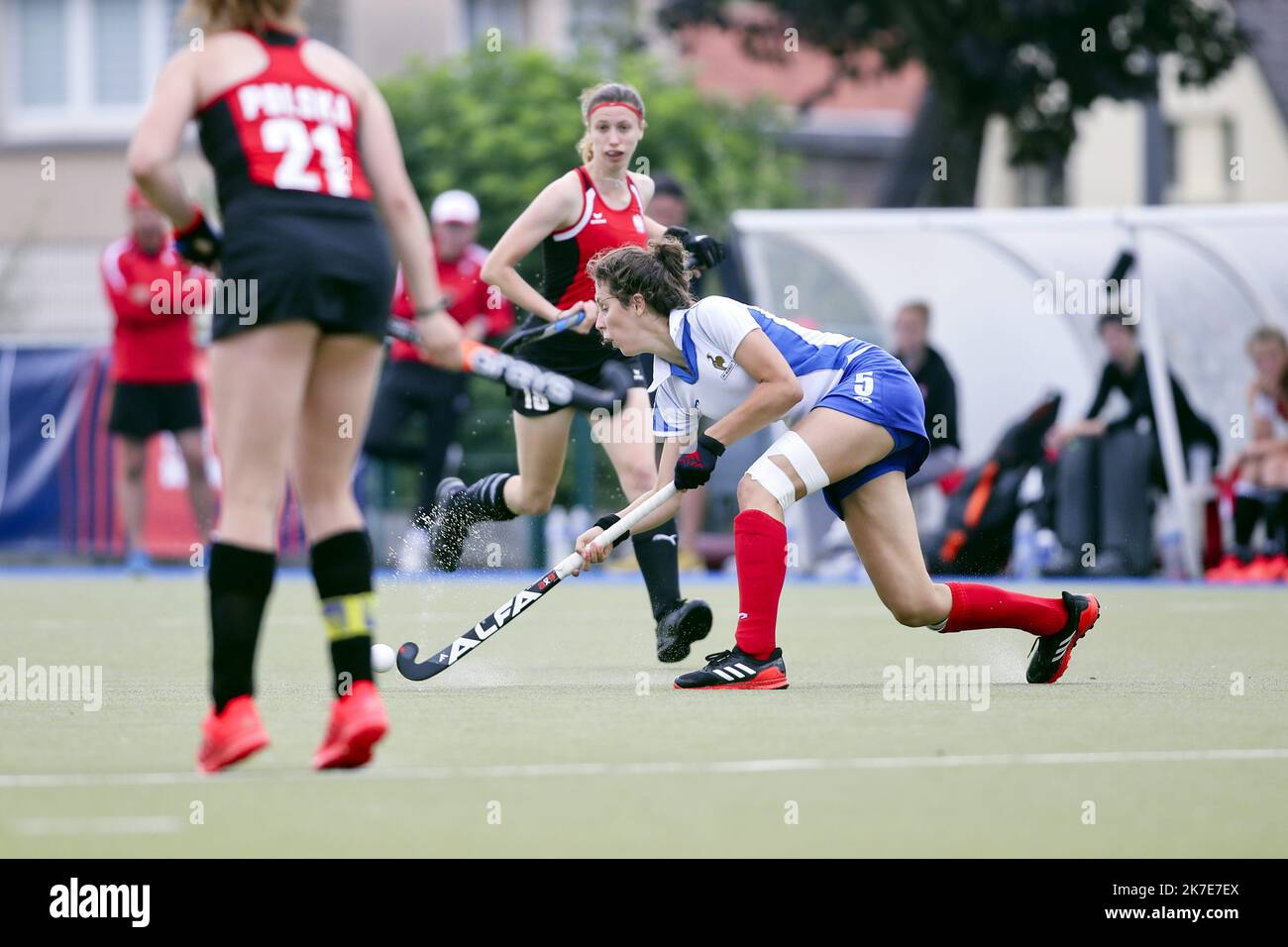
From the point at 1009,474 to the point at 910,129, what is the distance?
9.10 m

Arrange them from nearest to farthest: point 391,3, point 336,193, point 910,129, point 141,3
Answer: point 336,193
point 910,129
point 141,3
point 391,3

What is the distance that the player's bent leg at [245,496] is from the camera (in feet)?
17.0

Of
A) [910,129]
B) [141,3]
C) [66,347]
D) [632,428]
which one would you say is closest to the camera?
[632,428]

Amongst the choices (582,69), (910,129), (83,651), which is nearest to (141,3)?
(582,69)

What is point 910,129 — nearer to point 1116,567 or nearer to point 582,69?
point 582,69

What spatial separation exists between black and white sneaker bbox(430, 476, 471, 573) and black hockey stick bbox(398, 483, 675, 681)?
136cm

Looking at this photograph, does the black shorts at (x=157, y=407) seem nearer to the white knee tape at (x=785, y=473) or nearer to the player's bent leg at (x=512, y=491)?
the player's bent leg at (x=512, y=491)

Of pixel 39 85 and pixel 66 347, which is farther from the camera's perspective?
pixel 39 85

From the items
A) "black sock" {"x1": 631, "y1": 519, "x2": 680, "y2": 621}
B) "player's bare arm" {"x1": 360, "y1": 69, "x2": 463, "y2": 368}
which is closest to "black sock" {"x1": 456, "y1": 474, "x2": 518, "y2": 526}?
"black sock" {"x1": 631, "y1": 519, "x2": 680, "y2": 621}

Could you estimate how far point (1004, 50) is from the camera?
67.9 ft

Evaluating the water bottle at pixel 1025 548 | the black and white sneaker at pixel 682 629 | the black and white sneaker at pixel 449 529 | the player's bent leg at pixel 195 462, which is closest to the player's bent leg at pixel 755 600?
the black and white sneaker at pixel 682 629

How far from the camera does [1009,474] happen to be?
14477mm

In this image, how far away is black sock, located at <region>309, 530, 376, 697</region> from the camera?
537cm

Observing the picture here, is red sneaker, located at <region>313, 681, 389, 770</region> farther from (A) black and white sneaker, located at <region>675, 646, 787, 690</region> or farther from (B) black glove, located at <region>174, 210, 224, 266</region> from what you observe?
(A) black and white sneaker, located at <region>675, 646, 787, 690</region>
